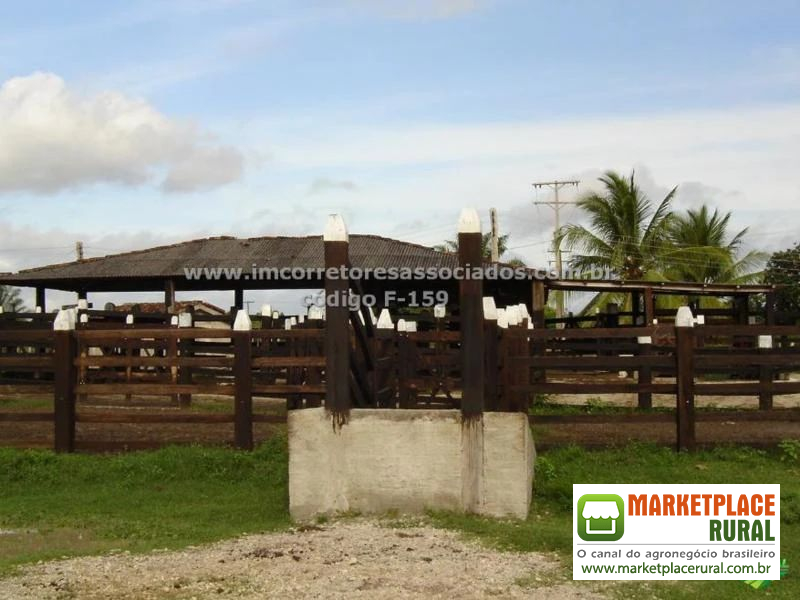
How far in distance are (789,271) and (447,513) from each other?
119 ft

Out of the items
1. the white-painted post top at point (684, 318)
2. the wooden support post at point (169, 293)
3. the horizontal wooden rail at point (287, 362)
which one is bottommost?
the horizontal wooden rail at point (287, 362)

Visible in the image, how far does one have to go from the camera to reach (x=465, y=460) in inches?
281

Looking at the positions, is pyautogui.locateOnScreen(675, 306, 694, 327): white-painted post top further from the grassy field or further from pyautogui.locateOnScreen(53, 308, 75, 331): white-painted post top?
pyautogui.locateOnScreen(53, 308, 75, 331): white-painted post top

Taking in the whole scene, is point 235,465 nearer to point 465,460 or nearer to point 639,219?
point 465,460

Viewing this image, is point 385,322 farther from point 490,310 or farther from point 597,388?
point 597,388

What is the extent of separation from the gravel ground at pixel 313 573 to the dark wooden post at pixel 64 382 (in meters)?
4.57

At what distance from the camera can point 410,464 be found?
717 cm

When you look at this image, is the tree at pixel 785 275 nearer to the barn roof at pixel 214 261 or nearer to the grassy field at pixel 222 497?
the barn roof at pixel 214 261

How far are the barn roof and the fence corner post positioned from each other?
501 inches

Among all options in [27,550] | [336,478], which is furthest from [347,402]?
[27,550]

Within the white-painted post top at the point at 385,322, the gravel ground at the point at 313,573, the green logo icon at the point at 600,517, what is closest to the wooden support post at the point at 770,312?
the white-painted post top at the point at 385,322

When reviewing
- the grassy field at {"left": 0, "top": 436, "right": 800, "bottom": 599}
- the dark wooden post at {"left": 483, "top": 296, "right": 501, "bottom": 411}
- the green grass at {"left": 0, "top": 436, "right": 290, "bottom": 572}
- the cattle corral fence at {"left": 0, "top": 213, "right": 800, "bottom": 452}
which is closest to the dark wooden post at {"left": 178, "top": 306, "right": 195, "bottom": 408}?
the cattle corral fence at {"left": 0, "top": 213, "right": 800, "bottom": 452}

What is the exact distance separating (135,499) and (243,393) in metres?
2.01

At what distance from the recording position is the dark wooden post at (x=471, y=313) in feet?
23.7
